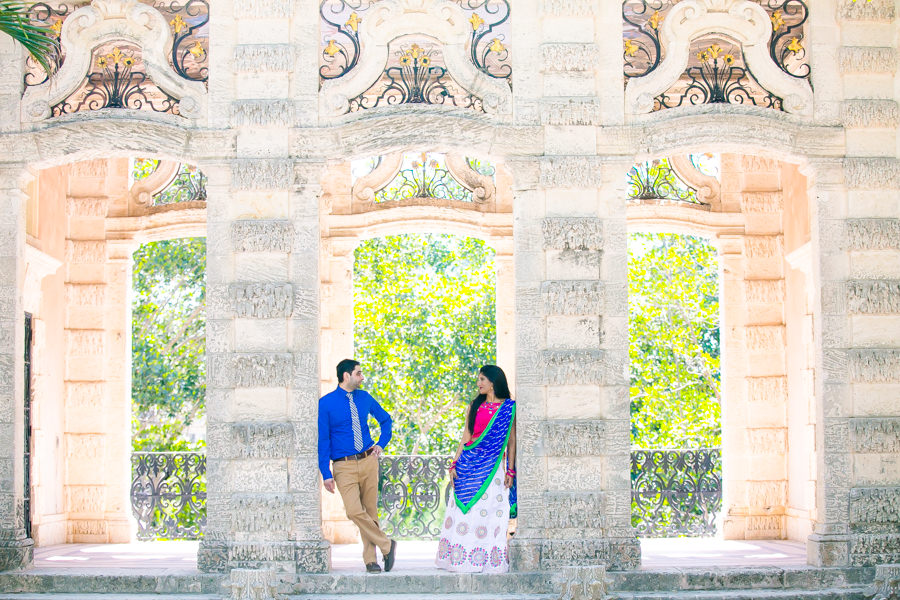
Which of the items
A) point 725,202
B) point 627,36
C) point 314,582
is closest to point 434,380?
point 725,202

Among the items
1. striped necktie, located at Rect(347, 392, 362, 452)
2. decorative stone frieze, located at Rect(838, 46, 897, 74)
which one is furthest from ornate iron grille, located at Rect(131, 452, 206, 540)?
decorative stone frieze, located at Rect(838, 46, 897, 74)

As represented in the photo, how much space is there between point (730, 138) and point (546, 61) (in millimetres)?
1757

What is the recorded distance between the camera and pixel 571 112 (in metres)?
9.87

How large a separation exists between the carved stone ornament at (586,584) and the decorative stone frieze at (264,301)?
326 cm

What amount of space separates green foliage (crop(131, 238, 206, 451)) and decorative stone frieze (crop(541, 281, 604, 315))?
14.1 metres

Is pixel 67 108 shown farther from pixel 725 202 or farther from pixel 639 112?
pixel 725 202

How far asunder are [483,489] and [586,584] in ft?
4.78

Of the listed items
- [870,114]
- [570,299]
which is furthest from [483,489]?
[870,114]

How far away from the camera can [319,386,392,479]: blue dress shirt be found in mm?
9391

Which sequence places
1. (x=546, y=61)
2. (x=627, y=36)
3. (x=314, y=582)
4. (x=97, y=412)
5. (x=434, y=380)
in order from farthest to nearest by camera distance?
(x=434, y=380) → (x=97, y=412) → (x=627, y=36) → (x=546, y=61) → (x=314, y=582)

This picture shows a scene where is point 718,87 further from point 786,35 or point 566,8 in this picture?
point 566,8

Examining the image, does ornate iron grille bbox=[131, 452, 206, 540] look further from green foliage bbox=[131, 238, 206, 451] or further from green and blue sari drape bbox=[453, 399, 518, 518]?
green foliage bbox=[131, 238, 206, 451]

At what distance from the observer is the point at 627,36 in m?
11.6

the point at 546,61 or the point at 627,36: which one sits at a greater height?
the point at 627,36
